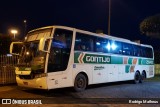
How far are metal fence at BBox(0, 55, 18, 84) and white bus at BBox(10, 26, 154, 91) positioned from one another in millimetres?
2091

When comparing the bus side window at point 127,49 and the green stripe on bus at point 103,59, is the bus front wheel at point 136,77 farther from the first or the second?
the bus side window at point 127,49

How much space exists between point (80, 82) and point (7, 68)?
511 cm

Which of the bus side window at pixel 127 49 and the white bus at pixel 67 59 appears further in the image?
the bus side window at pixel 127 49

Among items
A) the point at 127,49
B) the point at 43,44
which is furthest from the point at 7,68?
the point at 127,49

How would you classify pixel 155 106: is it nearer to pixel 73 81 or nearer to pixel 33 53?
pixel 73 81

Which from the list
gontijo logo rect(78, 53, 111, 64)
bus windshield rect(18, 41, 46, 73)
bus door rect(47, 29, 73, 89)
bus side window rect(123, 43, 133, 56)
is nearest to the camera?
bus windshield rect(18, 41, 46, 73)

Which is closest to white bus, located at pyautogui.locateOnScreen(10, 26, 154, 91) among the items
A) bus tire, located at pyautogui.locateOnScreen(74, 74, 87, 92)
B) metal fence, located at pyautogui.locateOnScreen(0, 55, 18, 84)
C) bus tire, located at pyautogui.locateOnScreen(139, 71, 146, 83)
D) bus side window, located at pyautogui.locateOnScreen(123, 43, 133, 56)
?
bus tire, located at pyautogui.locateOnScreen(74, 74, 87, 92)

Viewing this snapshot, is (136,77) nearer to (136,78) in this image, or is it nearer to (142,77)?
(136,78)

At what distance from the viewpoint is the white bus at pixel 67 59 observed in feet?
38.4

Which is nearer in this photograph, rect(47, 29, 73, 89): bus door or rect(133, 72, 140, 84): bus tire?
rect(47, 29, 73, 89): bus door

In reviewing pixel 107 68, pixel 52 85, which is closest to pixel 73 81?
pixel 52 85

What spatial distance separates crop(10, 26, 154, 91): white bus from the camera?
460 inches

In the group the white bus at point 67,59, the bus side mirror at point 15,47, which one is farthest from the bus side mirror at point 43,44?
the bus side mirror at point 15,47

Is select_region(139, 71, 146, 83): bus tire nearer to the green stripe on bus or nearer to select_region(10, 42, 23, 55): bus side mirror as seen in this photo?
the green stripe on bus
